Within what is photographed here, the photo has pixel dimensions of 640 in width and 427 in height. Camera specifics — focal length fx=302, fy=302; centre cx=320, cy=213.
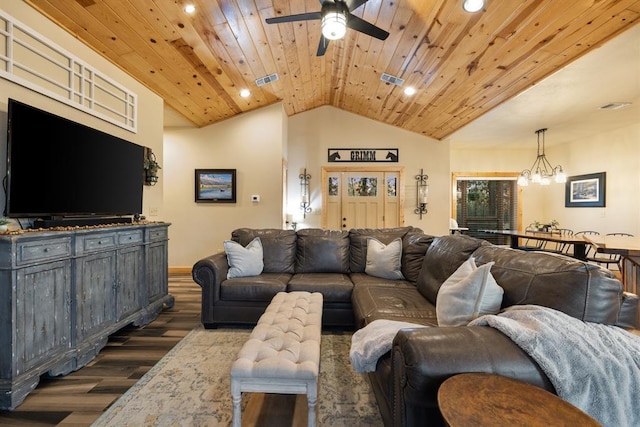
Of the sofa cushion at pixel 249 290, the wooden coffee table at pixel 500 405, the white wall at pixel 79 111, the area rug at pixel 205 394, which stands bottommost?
the area rug at pixel 205 394

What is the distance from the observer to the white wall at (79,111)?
2.04m

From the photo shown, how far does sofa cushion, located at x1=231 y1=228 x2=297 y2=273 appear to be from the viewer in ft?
11.2

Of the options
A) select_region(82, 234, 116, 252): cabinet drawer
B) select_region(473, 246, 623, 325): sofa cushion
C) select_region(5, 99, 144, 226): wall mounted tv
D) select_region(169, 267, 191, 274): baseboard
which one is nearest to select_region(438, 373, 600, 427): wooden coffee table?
select_region(473, 246, 623, 325): sofa cushion

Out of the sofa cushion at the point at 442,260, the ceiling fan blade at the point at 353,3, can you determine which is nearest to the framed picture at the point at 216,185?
the ceiling fan blade at the point at 353,3

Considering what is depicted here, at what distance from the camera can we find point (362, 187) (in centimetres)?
622

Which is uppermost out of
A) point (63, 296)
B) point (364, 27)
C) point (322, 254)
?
point (364, 27)

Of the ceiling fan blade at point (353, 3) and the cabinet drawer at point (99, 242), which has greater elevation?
the ceiling fan blade at point (353, 3)

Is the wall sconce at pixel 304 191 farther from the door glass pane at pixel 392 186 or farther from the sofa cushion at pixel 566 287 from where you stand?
the sofa cushion at pixel 566 287

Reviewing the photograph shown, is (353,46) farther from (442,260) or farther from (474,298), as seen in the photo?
(474,298)

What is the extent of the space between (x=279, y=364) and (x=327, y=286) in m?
1.53

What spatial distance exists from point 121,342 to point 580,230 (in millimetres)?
7535

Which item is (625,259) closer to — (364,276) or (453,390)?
(364,276)

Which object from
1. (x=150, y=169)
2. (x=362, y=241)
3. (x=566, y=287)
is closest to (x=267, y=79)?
(x=150, y=169)

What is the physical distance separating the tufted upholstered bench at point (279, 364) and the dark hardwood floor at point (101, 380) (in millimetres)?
1006
